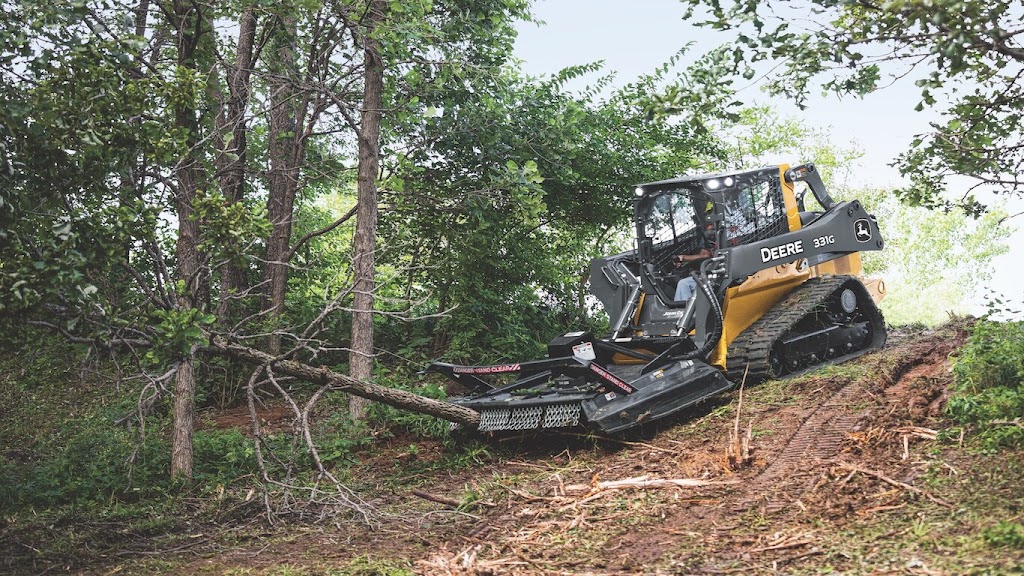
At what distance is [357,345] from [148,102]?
4264mm

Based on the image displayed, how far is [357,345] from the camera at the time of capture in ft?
33.3

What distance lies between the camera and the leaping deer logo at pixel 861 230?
1129cm

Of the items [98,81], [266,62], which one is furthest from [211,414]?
[98,81]

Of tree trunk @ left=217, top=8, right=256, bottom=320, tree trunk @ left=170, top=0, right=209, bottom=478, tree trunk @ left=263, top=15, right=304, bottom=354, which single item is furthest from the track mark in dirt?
tree trunk @ left=263, top=15, right=304, bottom=354

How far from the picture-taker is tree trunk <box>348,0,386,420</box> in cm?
1009

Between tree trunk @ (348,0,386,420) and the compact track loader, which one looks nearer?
the compact track loader

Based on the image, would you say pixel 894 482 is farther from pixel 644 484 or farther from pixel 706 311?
pixel 706 311

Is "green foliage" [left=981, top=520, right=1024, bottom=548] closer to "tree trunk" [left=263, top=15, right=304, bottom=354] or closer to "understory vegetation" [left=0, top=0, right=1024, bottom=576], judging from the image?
"understory vegetation" [left=0, top=0, right=1024, bottom=576]

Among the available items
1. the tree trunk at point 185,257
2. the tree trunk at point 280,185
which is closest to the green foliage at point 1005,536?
the tree trunk at point 185,257

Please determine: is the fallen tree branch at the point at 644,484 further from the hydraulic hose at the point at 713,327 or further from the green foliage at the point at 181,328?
the green foliage at the point at 181,328

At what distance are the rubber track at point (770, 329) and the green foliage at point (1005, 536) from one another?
4654 millimetres

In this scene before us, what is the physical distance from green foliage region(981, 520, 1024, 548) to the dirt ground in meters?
0.06

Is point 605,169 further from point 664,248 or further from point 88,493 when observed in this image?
point 88,493

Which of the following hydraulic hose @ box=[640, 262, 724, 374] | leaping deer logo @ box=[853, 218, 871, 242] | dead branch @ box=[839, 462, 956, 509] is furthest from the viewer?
leaping deer logo @ box=[853, 218, 871, 242]
